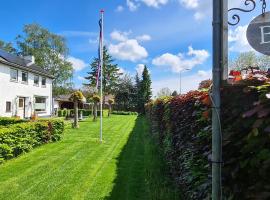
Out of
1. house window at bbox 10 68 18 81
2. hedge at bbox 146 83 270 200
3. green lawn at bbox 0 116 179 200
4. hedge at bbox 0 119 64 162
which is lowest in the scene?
green lawn at bbox 0 116 179 200

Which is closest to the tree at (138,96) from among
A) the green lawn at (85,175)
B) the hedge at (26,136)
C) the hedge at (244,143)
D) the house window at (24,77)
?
the house window at (24,77)

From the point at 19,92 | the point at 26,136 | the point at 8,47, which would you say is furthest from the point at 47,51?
the point at 26,136

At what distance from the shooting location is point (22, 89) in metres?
37.1

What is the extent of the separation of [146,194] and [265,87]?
5.69 metres

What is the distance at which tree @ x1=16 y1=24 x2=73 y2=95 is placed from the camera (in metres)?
59.7

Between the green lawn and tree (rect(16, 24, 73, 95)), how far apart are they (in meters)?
46.3

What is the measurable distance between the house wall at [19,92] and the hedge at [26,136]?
1536cm

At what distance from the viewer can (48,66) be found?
5972cm

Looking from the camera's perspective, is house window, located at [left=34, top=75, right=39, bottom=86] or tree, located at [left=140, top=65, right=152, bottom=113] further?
tree, located at [left=140, top=65, right=152, bottom=113]

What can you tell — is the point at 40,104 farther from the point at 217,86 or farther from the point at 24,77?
the point at 217,86

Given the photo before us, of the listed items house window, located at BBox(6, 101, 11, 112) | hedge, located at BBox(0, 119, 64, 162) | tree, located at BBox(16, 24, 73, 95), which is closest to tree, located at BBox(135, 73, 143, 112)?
tree, located at BBox(16, 24, 73, 95)

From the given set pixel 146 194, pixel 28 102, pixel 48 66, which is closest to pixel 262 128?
pixel 146 194

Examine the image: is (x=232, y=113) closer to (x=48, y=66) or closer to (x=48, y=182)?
(x=48, y=182)

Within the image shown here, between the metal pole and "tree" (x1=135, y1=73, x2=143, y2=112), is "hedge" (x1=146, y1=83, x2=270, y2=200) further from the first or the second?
"tree" (x1=135, y1=73, x2=143, y2=112)
